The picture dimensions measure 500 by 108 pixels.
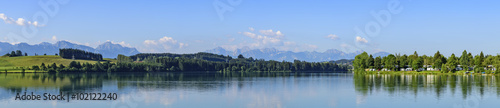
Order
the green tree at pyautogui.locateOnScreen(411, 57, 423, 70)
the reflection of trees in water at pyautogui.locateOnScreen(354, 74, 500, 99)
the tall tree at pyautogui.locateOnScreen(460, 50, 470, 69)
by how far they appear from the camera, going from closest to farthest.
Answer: the reflection of trees in water at pyautogui.locateOnScreen(354, 74, 500, 99), the tall tree at pyautogui.locateOnScreen(460, 50, 470, 69), the green tree at pyautogui.locateOnScreen(411, 57, 423, 70)

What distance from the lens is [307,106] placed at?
54.2m

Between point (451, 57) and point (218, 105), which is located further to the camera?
point (451, 57)

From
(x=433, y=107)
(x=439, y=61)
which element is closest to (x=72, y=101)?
(x=433, y=107)

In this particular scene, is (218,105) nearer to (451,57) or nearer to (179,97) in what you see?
(179,97)


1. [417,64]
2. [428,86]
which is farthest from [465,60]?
[428,86]

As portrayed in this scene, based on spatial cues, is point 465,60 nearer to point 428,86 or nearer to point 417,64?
point 417,64

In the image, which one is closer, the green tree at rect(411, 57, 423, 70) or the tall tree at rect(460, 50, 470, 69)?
the tall tree at rect(460, 50, 470, 69)

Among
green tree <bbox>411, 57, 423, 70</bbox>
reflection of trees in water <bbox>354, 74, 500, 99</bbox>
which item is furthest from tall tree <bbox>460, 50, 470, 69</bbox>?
reflection of trees in water <bbox>354, 74, 500, 99</bbox>

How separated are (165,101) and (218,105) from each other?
8.82 m

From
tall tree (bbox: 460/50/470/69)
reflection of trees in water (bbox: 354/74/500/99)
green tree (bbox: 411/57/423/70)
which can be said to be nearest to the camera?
reflection of trees in water (bbox: 354/74/500/99)

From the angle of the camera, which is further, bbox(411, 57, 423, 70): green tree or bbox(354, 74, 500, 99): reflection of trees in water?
bbox(411, 57, 423, 70): green tree

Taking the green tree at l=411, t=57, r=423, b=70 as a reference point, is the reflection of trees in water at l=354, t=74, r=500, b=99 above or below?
below

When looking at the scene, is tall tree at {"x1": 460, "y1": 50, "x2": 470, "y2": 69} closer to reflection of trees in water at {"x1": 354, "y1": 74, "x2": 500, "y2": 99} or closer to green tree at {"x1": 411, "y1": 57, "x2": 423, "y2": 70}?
green tree at {"x1": 411, "y1": 57, "x2": 423, "y2": 70}

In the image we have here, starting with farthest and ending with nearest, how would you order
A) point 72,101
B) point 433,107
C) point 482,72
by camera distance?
1. point 482,72
2. point 72,101
3. point 433,107
